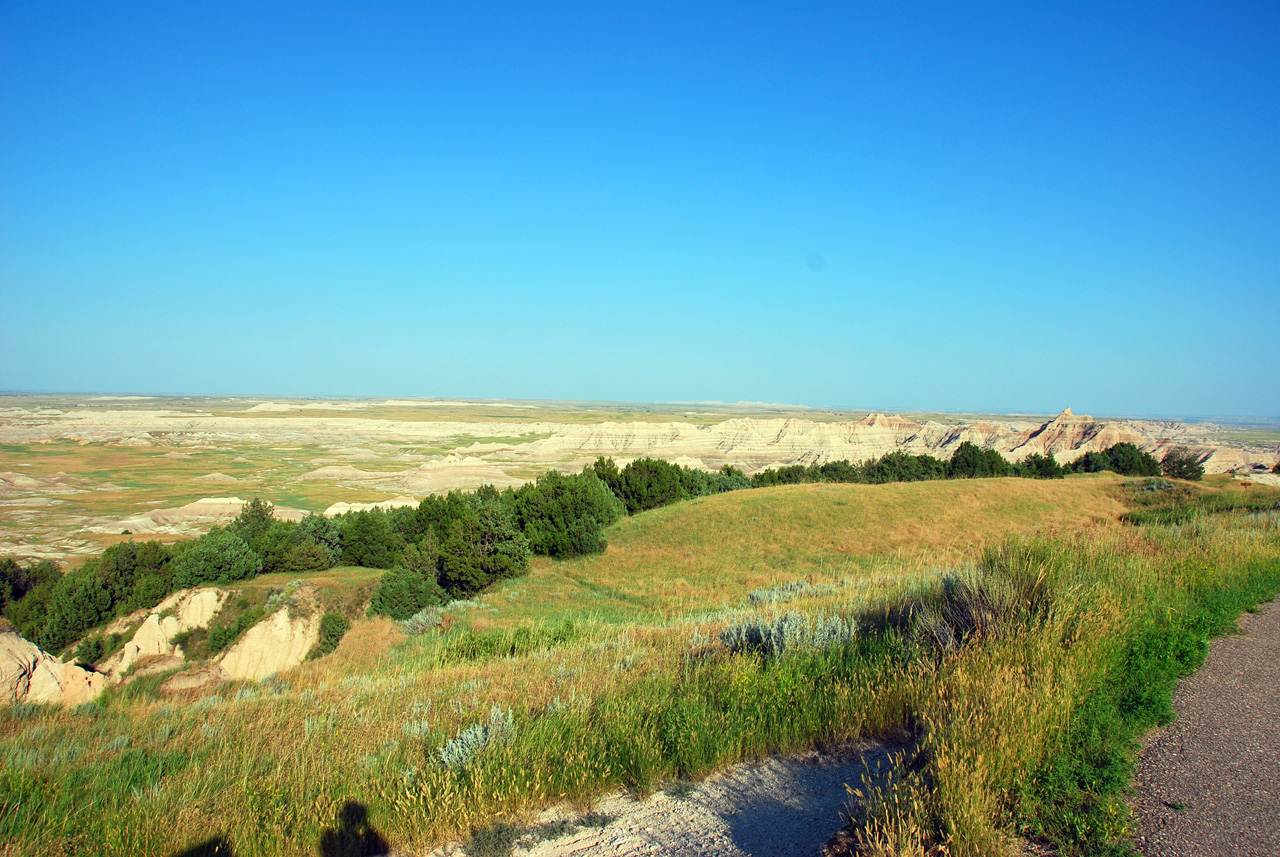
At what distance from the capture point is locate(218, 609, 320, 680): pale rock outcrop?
46.6 feet

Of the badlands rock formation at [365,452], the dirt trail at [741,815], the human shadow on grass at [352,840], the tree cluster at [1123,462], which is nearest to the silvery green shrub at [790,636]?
the dirt trail at [741,815]

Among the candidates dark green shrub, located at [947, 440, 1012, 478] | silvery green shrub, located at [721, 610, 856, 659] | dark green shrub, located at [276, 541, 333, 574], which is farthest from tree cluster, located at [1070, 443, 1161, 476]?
silvery green shrub, located at [721, 610, 856, 659]

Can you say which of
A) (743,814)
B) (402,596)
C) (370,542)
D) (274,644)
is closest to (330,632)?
(274,644)

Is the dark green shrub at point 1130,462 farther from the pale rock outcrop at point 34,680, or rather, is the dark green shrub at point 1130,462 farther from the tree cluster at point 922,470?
the pale rock outcrop at point 34,680

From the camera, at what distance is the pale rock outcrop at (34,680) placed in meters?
9.31

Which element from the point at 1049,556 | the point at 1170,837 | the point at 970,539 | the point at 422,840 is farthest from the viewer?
the point at 970,539

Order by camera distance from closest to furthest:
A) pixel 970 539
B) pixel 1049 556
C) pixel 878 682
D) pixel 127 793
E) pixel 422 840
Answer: pixel 422 840, pixel 127 793, pixel 878 682, pixel 1049 556, pixel 970 539

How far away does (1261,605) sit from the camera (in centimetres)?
710

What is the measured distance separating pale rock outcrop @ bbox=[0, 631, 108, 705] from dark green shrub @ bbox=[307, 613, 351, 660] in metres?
4.05

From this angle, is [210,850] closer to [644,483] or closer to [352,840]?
[352,840]

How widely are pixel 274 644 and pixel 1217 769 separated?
629 inches

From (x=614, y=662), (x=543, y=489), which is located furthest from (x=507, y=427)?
(x=614, y=662)

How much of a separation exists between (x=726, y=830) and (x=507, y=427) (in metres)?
143

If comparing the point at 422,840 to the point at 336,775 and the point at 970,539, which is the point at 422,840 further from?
the point at 970,539
